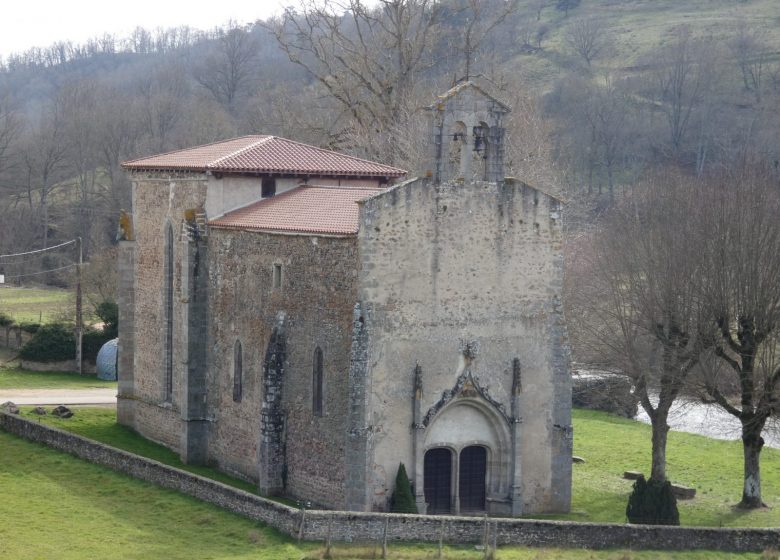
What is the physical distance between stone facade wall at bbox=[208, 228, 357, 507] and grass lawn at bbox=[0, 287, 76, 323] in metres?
22.6

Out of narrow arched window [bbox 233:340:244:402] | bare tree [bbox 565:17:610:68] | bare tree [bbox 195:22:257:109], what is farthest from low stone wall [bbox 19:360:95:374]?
bare tree [bbox 565:17:610:68]

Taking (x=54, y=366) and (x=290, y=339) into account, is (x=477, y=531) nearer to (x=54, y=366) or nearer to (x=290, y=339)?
(x=290, y=339)

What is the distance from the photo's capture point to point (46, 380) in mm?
49281

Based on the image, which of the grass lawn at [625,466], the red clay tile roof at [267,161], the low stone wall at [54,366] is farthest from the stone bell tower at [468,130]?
the low stone wall at [54,366]

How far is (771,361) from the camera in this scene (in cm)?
3241

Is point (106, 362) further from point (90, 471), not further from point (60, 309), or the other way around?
point (90, 471)

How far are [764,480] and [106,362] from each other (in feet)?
87.9

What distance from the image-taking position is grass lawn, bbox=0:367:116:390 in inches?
1876

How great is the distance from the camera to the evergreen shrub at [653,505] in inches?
1153

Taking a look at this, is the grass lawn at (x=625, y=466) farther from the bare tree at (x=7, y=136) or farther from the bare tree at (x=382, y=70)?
the bare tree at (x=7, y=136)

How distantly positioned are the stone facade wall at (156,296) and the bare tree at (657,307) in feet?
40.1

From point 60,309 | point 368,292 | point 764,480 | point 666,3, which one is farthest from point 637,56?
point 368,292

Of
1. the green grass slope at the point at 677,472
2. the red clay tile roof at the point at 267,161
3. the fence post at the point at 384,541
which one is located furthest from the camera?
the red clay tile roof at the point at 267,161

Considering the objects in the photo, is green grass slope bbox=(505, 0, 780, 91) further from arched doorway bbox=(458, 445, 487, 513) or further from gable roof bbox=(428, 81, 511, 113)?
arched doorway bbox=(458, 445, 487, 513)
